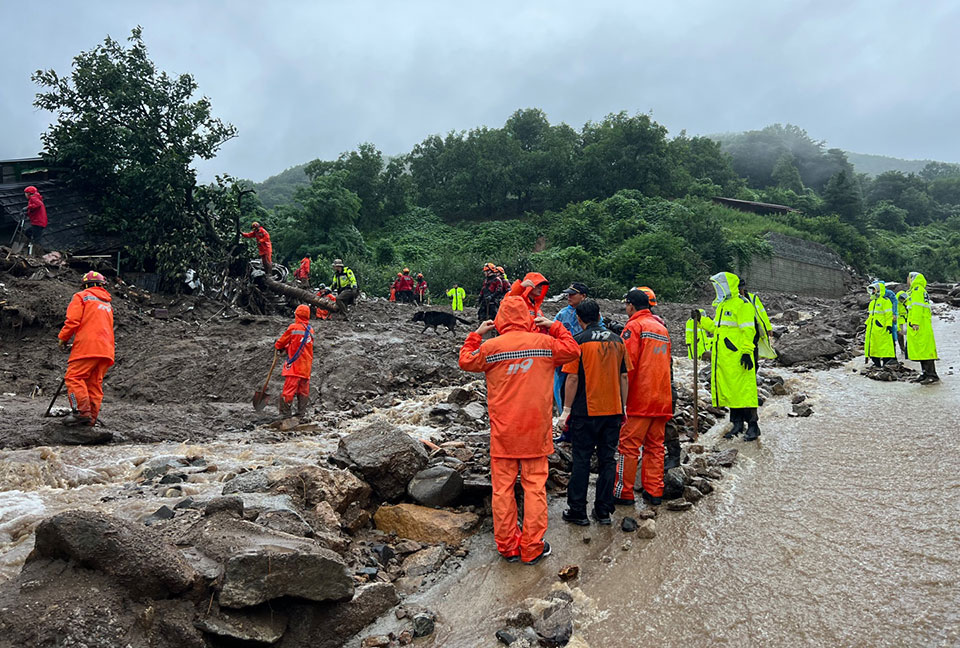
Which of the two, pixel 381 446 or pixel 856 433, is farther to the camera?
pixel 856 433

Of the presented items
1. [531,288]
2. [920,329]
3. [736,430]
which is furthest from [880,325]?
[531,288]

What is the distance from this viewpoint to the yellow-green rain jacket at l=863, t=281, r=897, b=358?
9.78 metres

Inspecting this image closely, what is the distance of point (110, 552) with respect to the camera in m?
2.82

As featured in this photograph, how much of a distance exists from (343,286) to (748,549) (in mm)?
13874

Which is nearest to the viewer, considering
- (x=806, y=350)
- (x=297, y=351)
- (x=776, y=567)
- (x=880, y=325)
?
(x=776, y=567)

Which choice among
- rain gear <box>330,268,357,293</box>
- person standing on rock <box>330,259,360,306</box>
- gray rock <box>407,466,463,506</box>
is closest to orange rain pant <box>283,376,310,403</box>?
gray rock <box>407,466,463,506</box>

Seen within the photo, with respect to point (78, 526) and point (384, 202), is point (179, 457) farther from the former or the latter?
point (384, 202)

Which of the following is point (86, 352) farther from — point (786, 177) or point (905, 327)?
point (786, 177)

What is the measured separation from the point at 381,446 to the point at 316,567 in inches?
76.0

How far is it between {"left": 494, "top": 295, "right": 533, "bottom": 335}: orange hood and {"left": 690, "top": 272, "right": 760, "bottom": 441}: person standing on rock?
363 centimetres

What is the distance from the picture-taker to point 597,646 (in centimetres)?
303

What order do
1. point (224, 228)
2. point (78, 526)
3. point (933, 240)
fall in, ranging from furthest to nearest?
point (933, 240), point (224, 228), point (78, 526)

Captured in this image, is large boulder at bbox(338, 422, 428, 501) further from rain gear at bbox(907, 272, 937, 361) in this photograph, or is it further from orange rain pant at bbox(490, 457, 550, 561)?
rain gear at bbox(907, 272, 937, 361)

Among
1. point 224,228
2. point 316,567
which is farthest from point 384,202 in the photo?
point 316,567
